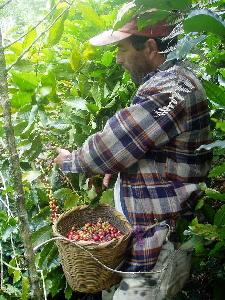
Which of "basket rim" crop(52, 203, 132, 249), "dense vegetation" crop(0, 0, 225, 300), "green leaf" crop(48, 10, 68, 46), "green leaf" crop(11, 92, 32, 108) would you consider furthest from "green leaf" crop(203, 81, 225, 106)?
"green leaf" crop(11, 92, 32, 108)

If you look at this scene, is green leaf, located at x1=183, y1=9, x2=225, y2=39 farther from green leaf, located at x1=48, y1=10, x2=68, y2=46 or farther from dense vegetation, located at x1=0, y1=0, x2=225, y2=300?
green leaf, located at x1=48, y1=10, x2=68, y2=46

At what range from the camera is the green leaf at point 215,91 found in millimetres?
1144

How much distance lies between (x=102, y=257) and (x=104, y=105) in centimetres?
85

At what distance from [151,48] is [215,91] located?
0.70m

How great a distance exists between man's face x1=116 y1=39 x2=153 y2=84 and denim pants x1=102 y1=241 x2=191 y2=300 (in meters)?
0.77

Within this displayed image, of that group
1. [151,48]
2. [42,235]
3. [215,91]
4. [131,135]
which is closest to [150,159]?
[131,135]

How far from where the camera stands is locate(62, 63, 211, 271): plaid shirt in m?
1.64

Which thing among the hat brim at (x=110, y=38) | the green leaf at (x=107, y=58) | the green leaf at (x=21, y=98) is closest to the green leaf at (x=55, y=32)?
the hat brim at (x=110, y=38)

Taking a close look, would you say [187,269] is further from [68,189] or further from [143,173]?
[68,189]

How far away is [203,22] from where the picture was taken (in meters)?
0.92

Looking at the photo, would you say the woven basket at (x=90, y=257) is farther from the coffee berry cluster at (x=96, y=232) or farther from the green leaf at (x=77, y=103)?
the green leaf at (x=77, y=103)

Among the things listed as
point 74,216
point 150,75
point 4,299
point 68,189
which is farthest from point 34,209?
point 150,75

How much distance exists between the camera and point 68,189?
Answer: 2082mm

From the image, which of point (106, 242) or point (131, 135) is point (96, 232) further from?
point (131, 135)
